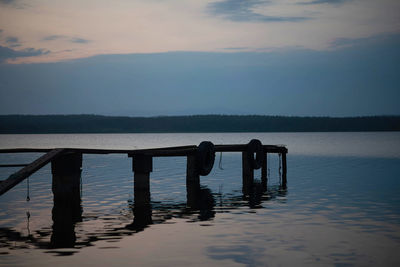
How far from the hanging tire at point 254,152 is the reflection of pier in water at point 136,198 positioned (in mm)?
832

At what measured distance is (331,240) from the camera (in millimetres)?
13078

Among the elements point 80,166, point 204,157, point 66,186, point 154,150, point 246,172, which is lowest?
point 246,172

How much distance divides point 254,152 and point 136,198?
1123 centimetres

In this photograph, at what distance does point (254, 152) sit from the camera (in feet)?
97.7

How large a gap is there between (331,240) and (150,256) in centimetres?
480

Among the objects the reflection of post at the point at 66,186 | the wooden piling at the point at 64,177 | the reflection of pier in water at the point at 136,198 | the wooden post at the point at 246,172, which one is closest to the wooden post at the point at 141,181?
the reflection of pier in water at the point at 136,198

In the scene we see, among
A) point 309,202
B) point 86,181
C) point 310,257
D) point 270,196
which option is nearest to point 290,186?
point 270,196

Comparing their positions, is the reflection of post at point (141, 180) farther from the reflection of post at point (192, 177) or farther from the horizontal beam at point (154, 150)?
the reflection of post at point (192, 177)

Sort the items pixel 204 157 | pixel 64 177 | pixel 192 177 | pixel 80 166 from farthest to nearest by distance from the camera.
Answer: pixel 192 177, pixel 204 157, pixel 80 166, pixel 64 177

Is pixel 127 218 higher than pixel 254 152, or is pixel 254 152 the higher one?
pixel 254 152

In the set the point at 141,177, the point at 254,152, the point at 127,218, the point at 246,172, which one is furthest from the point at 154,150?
the point at 254,152

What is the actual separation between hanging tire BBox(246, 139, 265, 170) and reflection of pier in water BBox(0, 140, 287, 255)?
83 centimetres

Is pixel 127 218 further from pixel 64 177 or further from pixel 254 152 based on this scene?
pixel 254 152

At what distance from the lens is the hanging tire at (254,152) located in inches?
1141
